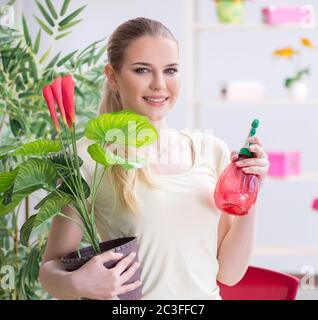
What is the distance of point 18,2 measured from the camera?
1711 mm

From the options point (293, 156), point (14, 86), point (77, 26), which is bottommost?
point (293, 156)

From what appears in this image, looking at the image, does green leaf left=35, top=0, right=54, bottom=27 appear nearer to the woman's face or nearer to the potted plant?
the woman's face

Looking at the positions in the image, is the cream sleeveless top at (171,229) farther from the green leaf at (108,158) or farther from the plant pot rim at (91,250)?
the green leaf at (108,158)

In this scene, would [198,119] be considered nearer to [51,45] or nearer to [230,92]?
[230,92]

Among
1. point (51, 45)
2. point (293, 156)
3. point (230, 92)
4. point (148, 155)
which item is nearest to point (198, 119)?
point (230, 92)

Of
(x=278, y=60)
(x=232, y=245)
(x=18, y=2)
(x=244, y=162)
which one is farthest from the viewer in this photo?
(x=278, y=60)

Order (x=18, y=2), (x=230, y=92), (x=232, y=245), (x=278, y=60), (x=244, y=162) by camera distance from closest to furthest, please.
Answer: (x=244, y=162) < (x=232, y=245) < (x=18, y=2) < (x=230, y=92) < (x=278, y=60)

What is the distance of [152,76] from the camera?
3.50 ft

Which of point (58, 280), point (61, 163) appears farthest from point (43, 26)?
point (58, 280)

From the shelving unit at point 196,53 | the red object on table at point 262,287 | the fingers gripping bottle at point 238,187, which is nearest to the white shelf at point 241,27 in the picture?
the shelving unit at point 196,53

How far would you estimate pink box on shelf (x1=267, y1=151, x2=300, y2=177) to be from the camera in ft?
10.1

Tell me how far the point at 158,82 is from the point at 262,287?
1.81ft

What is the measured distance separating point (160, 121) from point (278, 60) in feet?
7.73

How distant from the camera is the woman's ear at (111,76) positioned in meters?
1.12
